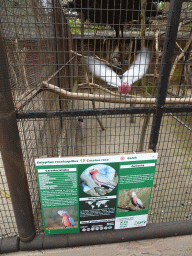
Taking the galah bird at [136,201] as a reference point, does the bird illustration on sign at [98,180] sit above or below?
above

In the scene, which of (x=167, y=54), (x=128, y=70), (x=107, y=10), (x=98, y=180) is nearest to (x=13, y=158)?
(x=98, y=180)

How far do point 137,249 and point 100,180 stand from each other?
80cm

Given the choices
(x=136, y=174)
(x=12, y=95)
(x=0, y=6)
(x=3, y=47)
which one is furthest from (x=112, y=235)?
(x=0, y=6)

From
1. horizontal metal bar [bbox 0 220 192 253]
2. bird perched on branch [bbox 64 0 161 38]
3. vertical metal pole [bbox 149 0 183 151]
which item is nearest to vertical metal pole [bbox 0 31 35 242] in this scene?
horizontal metal bar [bbox 0 220 192 253]

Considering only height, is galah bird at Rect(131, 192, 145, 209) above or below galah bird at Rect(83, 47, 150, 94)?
below

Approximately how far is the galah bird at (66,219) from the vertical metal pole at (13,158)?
27cm

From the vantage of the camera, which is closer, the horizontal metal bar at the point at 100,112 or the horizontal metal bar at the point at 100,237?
the horizontal metal bar at the point at 100,112

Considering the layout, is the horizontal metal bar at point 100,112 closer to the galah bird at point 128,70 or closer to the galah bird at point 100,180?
the galah bird at point 128,70

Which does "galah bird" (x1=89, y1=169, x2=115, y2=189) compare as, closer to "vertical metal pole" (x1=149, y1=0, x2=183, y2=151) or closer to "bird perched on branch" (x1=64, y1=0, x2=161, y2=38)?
"vertical metal pole" (x1=149, y1=0, x2=183, y2=151)

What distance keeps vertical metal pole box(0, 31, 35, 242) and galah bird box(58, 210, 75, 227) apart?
10.5 inches

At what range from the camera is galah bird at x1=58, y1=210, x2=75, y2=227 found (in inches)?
64.6

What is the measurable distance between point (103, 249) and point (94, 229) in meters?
0.21

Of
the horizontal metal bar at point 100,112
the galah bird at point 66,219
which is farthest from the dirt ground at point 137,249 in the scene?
the horizontal metal bar at point 100,112

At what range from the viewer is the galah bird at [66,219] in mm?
1642
